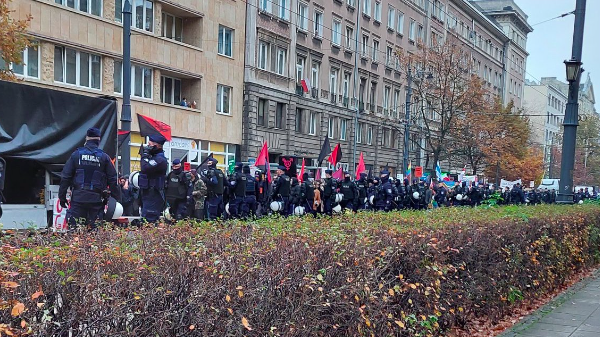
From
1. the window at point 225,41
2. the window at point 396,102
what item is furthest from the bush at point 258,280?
the window at point 396,102

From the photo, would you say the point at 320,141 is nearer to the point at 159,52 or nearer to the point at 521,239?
the point at 159,52

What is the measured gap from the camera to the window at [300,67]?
121 ft

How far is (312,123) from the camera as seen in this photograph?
38.9 meters

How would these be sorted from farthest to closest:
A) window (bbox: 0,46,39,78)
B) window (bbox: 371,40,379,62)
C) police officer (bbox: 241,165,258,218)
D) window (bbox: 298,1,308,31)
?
window (bbox: 371,40,379,62), window (bbox: 298,1,308,31), window (bbox: 0,46,39,78), police officer (bbox: 241,165,258,218)

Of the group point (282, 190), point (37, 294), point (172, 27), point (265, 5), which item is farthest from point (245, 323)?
point (265, 5)

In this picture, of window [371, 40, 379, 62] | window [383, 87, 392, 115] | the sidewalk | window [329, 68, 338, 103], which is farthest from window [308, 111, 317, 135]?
the sidewalk

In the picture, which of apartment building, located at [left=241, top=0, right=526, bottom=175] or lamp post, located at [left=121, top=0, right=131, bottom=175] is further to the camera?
apartment building, located at [left=241, top=0, right=526, bottom=175]

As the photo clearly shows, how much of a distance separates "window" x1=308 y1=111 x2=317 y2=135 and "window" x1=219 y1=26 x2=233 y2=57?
8787 mm

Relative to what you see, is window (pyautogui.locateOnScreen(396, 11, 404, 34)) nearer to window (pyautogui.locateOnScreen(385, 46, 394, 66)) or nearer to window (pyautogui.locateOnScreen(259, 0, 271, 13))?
window (pyautogui.locateOnScreen(385, 46, 394, 66))

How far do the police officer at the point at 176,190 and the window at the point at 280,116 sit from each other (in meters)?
23.1

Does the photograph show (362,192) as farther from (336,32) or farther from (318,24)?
(336,32)

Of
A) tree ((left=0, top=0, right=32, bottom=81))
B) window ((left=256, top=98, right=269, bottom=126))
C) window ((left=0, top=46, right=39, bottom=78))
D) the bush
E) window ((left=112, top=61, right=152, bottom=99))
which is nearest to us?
the bush

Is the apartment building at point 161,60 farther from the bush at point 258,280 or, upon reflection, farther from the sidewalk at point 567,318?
the bush at point 258,280

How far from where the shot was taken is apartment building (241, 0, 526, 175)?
33.2m
